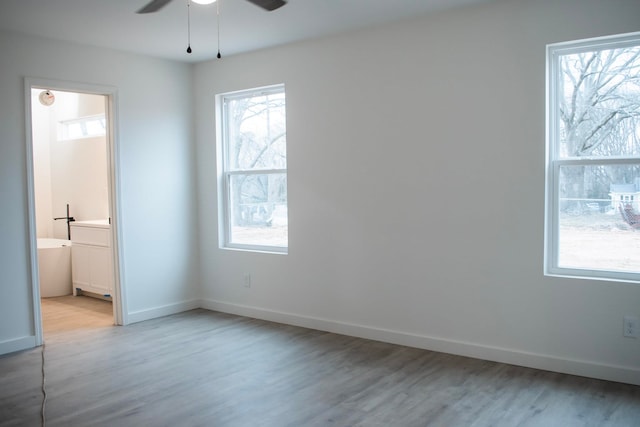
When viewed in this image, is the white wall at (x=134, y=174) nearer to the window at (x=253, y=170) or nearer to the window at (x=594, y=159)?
the window at (x=253, y=170)

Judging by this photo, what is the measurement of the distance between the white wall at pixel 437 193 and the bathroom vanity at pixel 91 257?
6.21ft

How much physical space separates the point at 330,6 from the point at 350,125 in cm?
104

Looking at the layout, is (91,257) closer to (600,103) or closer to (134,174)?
(134,174)

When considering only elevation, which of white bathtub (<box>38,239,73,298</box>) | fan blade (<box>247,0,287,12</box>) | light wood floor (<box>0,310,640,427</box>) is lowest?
light wood floor (<box>0,310,640,427</box>)

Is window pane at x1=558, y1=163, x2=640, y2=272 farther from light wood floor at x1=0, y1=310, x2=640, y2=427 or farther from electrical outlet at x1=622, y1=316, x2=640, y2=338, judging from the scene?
light wood floor at x1=0, y1=310, x2=640, y2=427

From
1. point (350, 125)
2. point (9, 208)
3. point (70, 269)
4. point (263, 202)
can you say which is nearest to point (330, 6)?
point (350, 125)

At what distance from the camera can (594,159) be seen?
11.4 ft

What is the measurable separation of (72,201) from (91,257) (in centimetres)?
124

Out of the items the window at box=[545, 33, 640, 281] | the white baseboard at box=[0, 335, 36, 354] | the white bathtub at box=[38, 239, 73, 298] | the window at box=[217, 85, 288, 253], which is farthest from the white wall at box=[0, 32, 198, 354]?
the window at box=[545, 33, 640, 281]

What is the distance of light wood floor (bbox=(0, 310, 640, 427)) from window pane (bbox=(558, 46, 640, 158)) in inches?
59.9

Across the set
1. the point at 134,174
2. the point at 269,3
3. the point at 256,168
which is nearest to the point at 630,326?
the point at 269,3

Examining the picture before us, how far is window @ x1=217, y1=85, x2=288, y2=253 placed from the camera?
5086mm

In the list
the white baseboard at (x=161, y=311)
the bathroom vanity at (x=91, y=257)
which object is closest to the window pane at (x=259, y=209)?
the white baseboard at (x=161, y=311)

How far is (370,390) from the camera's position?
10.9ft
